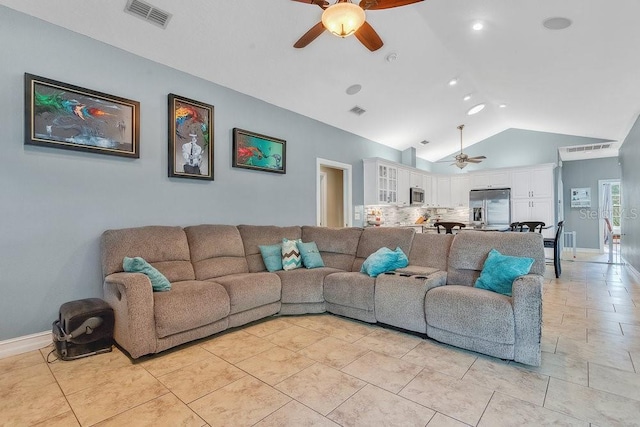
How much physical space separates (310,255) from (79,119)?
2.69 metres

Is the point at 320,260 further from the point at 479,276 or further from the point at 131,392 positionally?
the point at 131,392

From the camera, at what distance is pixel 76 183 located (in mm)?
2918

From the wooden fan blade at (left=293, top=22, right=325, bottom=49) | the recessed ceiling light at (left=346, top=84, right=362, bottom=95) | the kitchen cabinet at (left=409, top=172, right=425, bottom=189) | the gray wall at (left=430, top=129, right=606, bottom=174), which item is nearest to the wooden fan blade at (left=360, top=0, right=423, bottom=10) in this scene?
the wooden fan blade at (left=293, top=22, right=325, bottom=49)

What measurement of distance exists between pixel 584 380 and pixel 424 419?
1.25 metres

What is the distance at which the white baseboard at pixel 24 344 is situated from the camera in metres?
2.55

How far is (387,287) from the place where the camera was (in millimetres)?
3018

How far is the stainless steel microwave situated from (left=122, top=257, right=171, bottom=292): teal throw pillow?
605 centimetres

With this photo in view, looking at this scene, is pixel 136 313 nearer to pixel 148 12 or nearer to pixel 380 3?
pixel 148 12

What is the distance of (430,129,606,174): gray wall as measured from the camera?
26.1 ft

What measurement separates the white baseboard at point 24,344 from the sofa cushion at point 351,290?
255cm

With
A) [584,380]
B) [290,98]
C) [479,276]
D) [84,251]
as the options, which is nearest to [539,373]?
[584,380]

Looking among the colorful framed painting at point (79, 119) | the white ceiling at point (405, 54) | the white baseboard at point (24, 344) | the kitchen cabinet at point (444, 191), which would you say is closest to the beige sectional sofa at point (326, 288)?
the white baseboard at point (24, 344)

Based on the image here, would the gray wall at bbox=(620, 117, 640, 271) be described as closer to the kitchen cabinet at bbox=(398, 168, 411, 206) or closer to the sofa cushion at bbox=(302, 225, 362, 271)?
the kitchen cabinet at bbox=(398, 168, 411, 206)

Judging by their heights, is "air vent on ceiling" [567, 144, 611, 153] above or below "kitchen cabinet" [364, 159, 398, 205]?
above
